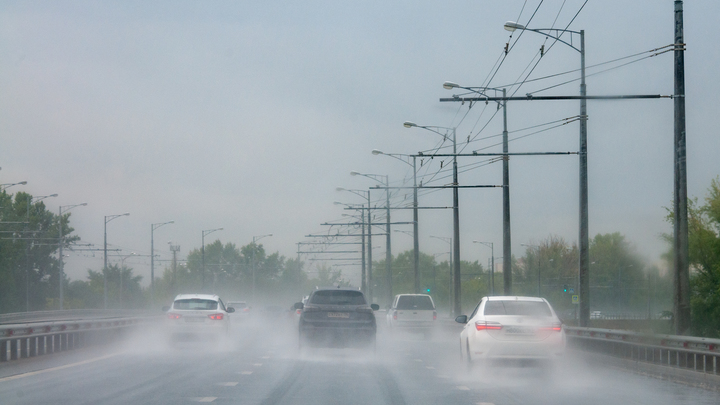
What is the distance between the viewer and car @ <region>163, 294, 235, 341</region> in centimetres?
2750

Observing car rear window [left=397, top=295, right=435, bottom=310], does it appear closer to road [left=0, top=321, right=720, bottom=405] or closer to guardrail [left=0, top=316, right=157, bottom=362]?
guardrail [left=0, top=316, right=157, bottom=362]

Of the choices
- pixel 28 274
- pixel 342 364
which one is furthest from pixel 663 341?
pixel 28 274

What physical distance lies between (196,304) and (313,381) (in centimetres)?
1216

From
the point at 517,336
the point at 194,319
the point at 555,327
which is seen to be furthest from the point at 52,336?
the point at 555,327

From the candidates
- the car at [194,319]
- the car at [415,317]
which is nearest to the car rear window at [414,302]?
the car at [415,317]

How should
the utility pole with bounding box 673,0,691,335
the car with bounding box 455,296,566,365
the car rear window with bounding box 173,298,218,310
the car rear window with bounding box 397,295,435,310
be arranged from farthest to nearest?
1. the car rear window with bounding box 397,295,435,310
2. the car rear window with bounding box 173,298,218,310
3. the utility pole with bounding box 673,0,691,335
4. the car with bounding box 455,296,566,365

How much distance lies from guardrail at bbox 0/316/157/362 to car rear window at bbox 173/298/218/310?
3.31m

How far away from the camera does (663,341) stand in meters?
21.0

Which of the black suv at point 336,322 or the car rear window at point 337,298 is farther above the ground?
the car rear window at point 337,298

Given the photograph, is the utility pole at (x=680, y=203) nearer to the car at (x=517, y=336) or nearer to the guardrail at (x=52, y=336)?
the car at (x=517, y=336)

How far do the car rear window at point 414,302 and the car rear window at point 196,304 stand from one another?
37.0ft

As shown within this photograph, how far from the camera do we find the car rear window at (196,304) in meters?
28.0

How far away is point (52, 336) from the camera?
26.0 metres

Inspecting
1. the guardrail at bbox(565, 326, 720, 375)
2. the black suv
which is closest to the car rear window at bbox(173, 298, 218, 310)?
the black suv
